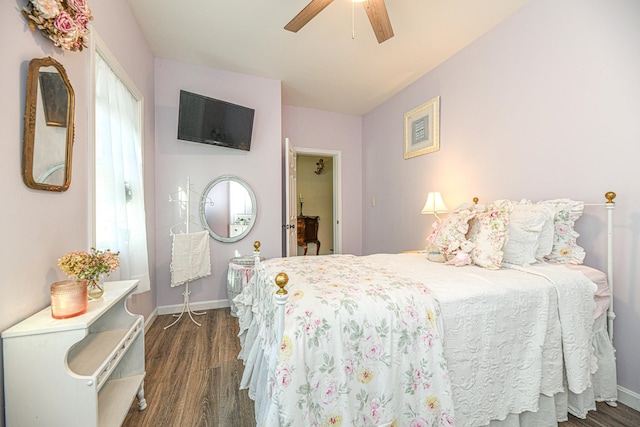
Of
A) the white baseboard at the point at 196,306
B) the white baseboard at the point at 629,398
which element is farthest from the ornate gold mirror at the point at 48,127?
the white baseboard at the point at 629,398

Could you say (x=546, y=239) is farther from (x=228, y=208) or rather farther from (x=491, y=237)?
(x=228, y=208)

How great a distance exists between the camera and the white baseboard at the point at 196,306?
A: 290cm

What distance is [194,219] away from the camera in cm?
303

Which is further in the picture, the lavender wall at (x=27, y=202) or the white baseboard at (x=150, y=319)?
the white baseboard at (x=150, y=319)

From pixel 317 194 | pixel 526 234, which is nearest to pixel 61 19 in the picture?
pixel 526 234

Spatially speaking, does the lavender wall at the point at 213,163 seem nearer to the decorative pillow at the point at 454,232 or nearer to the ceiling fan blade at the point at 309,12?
the ceiling fan blade at the point at 309,12

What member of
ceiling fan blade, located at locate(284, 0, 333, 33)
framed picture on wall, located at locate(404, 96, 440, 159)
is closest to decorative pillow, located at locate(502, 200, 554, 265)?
framed picture on wall, located at locate(404, 96, 440, 159)

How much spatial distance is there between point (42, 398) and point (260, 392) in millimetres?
849

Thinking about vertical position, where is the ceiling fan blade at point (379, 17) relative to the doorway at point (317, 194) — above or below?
above

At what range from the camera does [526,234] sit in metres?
1.69

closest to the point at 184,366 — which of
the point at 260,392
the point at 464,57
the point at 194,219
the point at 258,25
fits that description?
the point at 260,392

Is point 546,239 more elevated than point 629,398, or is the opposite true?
point 546,239

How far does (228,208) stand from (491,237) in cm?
265

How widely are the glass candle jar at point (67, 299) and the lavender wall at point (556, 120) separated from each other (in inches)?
112
